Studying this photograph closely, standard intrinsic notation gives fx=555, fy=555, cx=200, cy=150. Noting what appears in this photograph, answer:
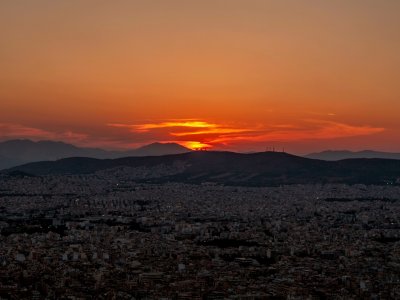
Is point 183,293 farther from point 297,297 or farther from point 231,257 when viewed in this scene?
point 231,257

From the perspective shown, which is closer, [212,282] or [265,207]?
[212,282]

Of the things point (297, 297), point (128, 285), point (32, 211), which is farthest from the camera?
point (32, 211)

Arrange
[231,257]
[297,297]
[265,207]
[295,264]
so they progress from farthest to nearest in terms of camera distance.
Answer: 1. [265,207]
2. [231,257]
3. [295,264]
4. [297,297]

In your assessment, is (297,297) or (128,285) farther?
(128,285)

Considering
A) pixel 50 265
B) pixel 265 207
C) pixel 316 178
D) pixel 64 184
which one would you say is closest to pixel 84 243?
pixel 50 265

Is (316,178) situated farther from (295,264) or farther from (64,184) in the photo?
(295,264)

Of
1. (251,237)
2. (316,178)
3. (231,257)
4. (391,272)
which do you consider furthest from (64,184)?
(391,272)
